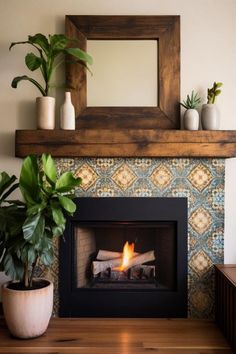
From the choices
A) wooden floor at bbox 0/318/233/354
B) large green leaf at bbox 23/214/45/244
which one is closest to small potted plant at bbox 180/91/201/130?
large green leaf at bbox 23/214/45/244

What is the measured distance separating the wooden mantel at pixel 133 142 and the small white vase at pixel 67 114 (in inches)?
2.2

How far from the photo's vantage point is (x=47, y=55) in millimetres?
2576

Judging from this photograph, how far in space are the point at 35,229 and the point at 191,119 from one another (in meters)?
1.27

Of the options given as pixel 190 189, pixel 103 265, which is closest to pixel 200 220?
pixel 190 189

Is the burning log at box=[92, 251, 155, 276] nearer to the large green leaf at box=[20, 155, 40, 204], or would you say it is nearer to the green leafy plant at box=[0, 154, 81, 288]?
the green leafy plant at box=[0, 154, 81, 288]

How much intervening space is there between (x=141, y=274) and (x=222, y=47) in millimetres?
1764

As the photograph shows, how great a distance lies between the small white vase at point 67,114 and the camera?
2.60 m

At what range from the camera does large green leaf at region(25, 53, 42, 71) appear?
2.52 m

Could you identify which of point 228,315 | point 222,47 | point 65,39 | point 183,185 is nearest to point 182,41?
point 222,47

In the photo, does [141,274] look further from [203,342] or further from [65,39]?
[65,39]

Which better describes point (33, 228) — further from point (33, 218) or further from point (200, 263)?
point (200, 263)

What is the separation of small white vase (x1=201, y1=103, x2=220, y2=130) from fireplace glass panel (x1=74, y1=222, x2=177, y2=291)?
0.73m

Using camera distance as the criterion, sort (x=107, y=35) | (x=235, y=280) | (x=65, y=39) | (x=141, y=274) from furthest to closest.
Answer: (x=141, y=274)
(x=107, y=35)
(x=65, y=39)
(x=235, y=280)

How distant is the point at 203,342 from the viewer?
230 cm
